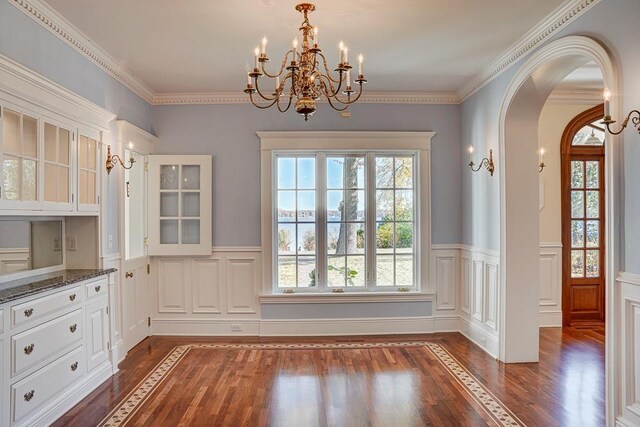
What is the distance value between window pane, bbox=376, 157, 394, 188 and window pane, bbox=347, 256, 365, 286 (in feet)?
3.19

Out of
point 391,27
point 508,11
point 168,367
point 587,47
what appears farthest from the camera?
point 168,367

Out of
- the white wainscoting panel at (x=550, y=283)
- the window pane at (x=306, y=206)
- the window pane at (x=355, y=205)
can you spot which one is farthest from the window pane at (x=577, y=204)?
the window pane at (x=306, y=206)

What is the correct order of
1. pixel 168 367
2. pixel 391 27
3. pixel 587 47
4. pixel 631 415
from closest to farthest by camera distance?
pixel 631 415
pixel 587 47
pixel 391 27
pixel 168 367

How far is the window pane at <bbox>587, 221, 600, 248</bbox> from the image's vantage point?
17.6ft

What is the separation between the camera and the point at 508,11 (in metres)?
3.08

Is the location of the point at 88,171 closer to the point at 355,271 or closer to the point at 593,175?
the point at 355,271

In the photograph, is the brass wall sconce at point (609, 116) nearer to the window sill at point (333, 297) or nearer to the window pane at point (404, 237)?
the window pane at point (404, 237)

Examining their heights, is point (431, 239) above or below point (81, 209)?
below

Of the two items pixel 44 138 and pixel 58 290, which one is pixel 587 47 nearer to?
pixel 44 138

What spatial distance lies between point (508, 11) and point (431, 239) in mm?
2713

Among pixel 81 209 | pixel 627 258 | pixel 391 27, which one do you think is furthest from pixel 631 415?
pixel 81 209

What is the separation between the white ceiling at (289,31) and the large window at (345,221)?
1.13 metres

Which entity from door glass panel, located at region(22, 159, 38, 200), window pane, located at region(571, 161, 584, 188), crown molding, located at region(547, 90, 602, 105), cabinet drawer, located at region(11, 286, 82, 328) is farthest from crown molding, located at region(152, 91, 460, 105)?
cabinet drawer, located at region(11, 286, 82, 328)

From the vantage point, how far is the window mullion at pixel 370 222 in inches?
199
